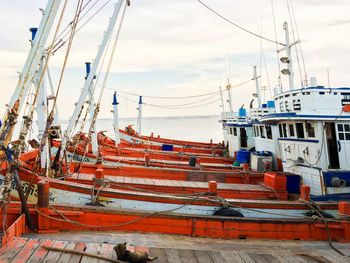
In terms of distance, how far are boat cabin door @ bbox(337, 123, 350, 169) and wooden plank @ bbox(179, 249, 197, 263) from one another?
24.9 ft

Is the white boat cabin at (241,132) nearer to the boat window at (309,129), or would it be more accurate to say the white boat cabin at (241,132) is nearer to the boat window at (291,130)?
the boat window at (291,130)

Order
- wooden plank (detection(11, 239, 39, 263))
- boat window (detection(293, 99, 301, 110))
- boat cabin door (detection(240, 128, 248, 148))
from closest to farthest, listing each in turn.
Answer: wooden plank (detection(11, 239, 39, 263)) < boat window (detection(293, 99, 301, 110)) < boat cabin door (detection(240, 128, 248, 148))

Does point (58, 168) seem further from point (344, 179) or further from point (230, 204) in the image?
point (344, 179)

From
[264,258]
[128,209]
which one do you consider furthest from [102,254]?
[264,258]

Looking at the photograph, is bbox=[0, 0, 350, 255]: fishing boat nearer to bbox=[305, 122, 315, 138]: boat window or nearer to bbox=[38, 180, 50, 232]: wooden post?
bbox=[38, 180, 50, 232]: wooden post

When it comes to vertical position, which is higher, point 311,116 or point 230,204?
point 311,116

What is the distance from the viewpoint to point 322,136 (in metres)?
10.1

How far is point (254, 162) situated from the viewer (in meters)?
15.0

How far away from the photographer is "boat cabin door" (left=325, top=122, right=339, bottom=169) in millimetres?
10379

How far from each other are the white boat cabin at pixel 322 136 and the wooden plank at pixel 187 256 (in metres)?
6.84

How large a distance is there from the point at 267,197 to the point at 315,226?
2.55 metres

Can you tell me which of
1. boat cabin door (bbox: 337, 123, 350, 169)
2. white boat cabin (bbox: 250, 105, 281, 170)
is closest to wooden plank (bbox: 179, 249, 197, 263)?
boat cabin door (bbox: 337, 123, 350, 169)

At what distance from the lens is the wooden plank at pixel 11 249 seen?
14.4 ft

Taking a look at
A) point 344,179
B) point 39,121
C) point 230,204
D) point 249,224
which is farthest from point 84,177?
point 344,179
